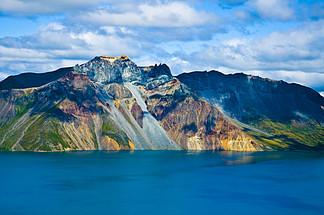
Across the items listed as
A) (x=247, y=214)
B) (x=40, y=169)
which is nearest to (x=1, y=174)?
(x=40, y=169)

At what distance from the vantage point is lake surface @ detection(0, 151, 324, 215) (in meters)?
104

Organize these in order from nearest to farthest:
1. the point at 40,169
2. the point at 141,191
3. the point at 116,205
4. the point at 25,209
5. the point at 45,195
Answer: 1. the point at 25,209
2. the point at 116,205
3. the point at 45,195
4. the point at 141,191
5. the point at 40,169

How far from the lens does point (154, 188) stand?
131750mm

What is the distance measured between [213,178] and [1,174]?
74749 mm

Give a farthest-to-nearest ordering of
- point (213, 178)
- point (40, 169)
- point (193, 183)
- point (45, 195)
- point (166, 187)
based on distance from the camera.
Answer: point (40, 169) → point (213, 178) → point (193, 183) → point (166, 187) → point (45, 195)

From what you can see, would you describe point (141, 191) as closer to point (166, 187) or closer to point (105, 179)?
point (166, 187)

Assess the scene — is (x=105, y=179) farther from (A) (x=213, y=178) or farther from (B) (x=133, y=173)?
(A) (x=213, y=178)

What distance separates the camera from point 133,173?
163m

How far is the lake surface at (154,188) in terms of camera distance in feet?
342

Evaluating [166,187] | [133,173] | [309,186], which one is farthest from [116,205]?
[309,186]

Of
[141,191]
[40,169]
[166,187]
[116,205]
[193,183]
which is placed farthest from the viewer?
[40,169]

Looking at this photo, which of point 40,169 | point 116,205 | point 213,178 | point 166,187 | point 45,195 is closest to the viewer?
point 116,205

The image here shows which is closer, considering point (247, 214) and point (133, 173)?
point (247, 214)

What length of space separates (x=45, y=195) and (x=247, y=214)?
53.5 meters
